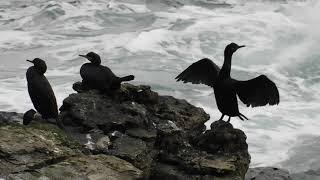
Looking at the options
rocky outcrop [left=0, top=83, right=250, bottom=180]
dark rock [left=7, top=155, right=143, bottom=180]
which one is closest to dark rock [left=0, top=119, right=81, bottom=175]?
rocky outcrop [left=0, top=83, right=250, bottom=180]

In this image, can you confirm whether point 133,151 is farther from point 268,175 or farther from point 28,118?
point 268,175

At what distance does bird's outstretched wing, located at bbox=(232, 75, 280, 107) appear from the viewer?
8.59 metres

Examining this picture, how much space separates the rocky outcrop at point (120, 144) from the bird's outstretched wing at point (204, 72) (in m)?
0.58

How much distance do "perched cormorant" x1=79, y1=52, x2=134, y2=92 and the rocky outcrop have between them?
12 centimetres

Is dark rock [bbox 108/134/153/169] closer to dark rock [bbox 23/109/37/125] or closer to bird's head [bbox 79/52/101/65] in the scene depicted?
dark rock [bbox 23/109/37/125]

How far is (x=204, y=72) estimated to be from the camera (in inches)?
371

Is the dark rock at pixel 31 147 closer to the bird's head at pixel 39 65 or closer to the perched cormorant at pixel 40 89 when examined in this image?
the perched cormorant at pixel 40 89

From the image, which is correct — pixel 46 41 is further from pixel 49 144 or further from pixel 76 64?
pixel 49 144

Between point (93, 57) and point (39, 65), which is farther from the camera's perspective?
point (93, 57)

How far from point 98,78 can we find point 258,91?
205 centimetres

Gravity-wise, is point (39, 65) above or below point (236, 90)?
above

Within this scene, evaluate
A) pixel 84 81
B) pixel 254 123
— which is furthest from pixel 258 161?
pixel 84 81

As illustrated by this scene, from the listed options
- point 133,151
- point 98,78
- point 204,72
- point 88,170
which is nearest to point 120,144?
point 133,151

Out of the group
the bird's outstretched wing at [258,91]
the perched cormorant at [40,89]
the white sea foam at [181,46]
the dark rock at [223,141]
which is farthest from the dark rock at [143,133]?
the white sea foam at [181,46]
